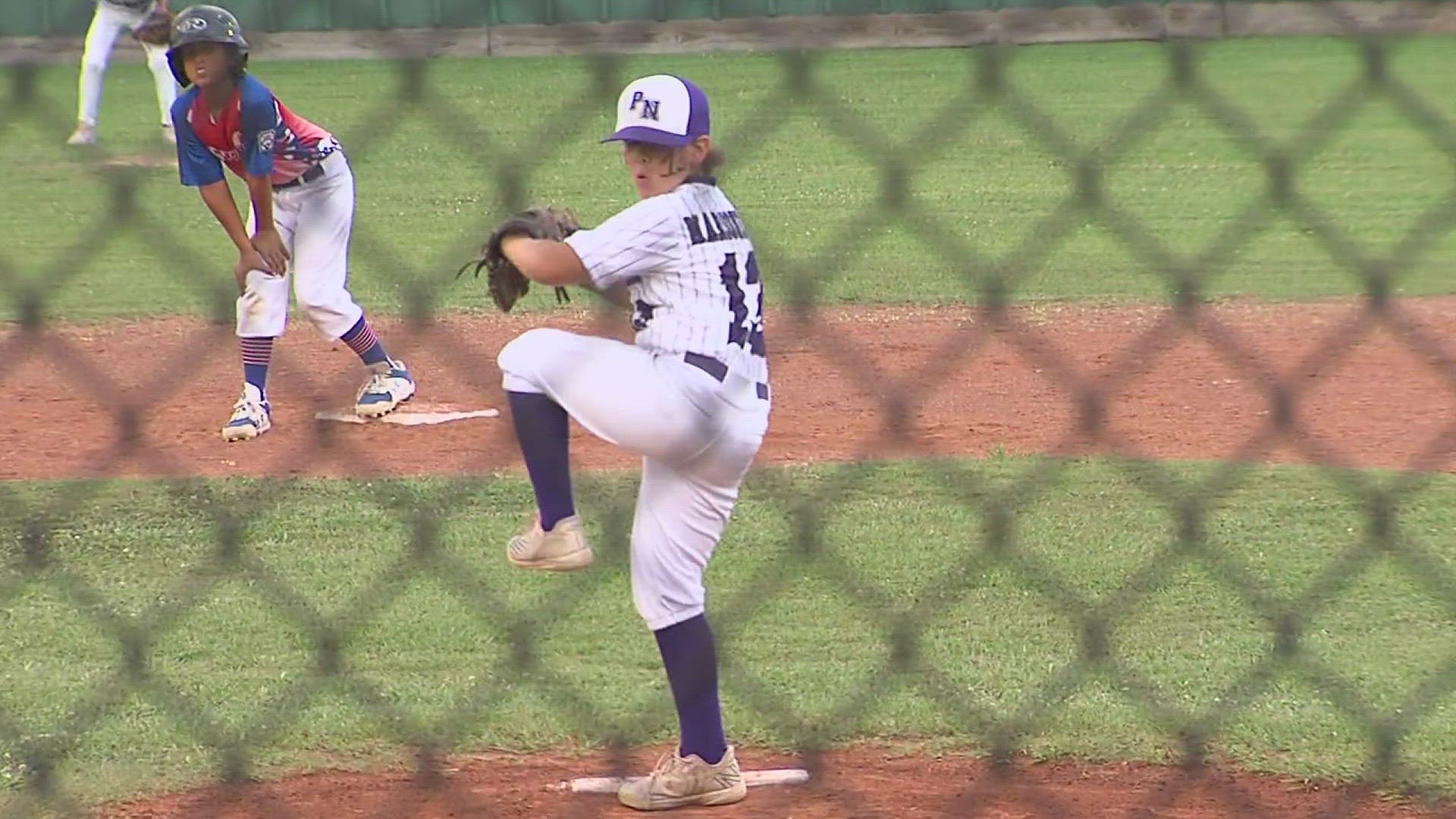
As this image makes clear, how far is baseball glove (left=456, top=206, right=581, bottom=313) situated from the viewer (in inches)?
131

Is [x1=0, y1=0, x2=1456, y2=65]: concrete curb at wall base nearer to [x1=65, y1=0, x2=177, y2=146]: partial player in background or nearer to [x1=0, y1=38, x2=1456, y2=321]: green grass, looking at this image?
[x1=65, y1=0, x2=177, y2=146]: partial player in background

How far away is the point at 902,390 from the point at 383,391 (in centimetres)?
173

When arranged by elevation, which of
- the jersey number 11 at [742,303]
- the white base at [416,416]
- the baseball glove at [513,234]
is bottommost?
the white base at [416,416]

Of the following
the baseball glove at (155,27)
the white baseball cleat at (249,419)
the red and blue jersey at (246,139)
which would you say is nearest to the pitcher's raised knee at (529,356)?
the red and blue jersey at (246,139)

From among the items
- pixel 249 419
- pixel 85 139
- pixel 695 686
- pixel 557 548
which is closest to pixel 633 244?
pixel 557 548

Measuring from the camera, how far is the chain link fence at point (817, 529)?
2650 mm

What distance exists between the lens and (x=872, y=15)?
2.49m

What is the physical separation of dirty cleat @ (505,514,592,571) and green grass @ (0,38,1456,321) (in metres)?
2.72

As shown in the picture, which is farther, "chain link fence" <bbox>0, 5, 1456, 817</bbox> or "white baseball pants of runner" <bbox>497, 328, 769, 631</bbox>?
"white baseball pants of runner" <bbox>497, 328, 769, 631</bbox>

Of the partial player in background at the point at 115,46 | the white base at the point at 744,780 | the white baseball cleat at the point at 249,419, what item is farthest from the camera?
the white baseball cleat at the point at 249,419

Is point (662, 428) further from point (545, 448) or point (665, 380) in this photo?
→ point (545, 448)

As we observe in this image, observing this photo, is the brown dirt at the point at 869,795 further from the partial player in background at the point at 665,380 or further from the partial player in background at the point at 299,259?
the partial player in background at the point at 299,259

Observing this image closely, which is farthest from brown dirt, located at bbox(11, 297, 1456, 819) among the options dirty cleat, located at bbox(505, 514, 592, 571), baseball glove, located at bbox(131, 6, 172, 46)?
dirty cleat, located at bbox(505, 514, 592, 571)

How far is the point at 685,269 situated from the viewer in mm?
3488
